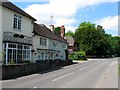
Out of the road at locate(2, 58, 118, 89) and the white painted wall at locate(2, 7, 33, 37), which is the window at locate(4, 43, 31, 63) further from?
the road at locate(2, 58, 118, 89)

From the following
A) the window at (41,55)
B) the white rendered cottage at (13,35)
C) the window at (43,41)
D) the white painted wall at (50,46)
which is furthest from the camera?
the window at (43,41)

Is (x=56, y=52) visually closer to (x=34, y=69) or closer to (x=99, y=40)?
(x=34, y=69)

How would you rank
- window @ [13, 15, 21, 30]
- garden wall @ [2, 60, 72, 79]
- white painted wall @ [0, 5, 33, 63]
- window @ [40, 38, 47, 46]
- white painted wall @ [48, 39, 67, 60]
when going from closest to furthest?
garden wall @ [2, 60, 72, 79] → white painted wall @ [0, 5, 33, 63] → window @ [13, 15, 21, 30] → window @ [40, 38, 47, 46] → white painted wall @ [48, 39, 67, 60]

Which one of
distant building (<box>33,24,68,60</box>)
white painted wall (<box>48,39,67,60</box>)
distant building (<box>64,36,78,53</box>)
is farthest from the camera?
distant building (<box>64,36,78,53</box>)

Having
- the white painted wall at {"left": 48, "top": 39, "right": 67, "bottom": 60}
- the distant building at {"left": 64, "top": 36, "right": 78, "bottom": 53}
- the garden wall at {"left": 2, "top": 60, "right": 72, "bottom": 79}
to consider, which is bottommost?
the garden wall at {"left": 2, "top": 60, "right": 72, "bottom": 79}

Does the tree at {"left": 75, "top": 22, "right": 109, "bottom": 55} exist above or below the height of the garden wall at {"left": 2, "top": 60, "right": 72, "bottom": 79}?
above

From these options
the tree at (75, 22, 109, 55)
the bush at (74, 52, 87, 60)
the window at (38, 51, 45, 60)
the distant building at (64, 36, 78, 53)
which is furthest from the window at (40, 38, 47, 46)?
the tree at (75, 22, 109, 55)

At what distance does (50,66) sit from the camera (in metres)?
36.4

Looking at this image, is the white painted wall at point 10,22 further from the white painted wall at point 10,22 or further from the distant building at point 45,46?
the distant building at point 45,46

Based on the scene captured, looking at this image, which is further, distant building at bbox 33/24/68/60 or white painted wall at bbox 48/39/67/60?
white painted wall at bbox 48/39/67/60

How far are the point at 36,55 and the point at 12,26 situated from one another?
32.8 feet

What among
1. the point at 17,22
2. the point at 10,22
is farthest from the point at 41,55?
the point at 10,22

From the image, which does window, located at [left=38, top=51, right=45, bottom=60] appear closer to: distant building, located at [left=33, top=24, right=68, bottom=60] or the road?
distant building, located at [left=33, top=24, right=68, bottom=60]

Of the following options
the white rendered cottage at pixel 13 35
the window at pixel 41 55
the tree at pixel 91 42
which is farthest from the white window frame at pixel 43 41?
the tree at pixel 91 42
